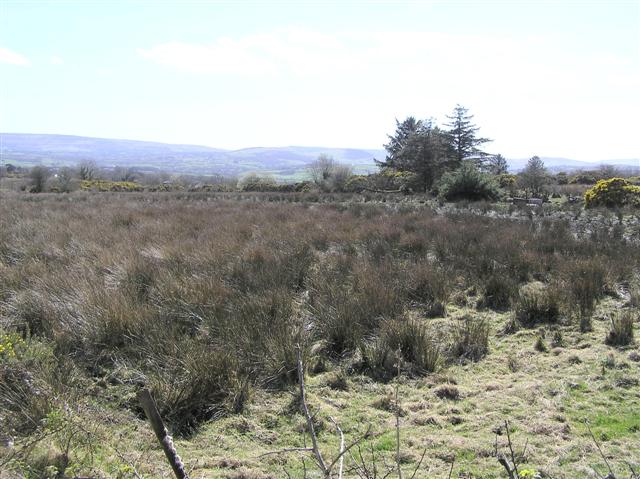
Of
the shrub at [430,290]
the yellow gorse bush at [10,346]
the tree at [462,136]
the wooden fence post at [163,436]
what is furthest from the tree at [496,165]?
the wooden fence post at [163,436]

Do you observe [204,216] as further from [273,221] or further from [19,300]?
[19,300]

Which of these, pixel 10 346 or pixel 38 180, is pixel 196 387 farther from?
pixel 38 180

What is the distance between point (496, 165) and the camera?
4381 centimetres

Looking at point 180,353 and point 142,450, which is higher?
point 180,353

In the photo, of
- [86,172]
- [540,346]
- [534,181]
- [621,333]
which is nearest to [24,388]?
[540,346]

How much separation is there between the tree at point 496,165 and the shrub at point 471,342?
36.1 meters

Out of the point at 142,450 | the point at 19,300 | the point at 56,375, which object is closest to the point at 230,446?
the point at 142,450

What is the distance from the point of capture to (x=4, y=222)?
36.2 feet

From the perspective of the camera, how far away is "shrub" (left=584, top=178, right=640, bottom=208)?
16.3 metres

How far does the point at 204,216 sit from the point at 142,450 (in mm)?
10180

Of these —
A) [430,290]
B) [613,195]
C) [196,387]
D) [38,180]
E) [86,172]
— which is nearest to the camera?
[196,387]

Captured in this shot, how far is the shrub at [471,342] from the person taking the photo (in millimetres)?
4238

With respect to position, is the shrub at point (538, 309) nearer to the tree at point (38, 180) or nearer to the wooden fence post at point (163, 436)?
the wooden fence post at point (163, 436)

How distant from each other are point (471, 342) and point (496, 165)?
4350 centimetres
